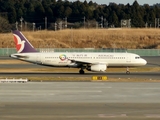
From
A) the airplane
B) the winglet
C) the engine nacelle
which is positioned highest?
the winglet

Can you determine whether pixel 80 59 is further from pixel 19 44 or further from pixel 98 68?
pixel 19 44

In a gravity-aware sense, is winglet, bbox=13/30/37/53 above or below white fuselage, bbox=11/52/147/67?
above

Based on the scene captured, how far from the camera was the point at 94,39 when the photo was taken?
13400cm

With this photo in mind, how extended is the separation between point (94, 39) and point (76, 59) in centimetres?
7357

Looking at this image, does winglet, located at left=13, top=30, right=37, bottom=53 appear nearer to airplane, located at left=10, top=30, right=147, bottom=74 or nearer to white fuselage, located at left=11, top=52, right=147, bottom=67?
airplane, located at left=10, top=30, right=147, bottom=74

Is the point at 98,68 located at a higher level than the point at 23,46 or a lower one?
lower

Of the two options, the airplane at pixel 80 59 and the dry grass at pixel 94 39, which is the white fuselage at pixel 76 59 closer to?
the airplane at pixel 80 59

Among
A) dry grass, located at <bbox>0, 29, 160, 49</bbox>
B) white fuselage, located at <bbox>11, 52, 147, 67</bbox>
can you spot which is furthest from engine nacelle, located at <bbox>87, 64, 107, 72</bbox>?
dry grass, located at <bbox>0, 29, 160, 49</bbox>

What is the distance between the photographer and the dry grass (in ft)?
421

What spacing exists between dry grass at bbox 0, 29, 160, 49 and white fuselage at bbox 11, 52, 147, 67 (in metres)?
64.4

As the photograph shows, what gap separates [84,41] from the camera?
13338 centimetres

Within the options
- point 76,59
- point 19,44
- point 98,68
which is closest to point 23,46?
point 19,44

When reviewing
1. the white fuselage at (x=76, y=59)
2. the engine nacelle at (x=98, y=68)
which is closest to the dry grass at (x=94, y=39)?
the white fuselage at (x=76, y=59)

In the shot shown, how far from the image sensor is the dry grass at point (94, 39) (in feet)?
421
